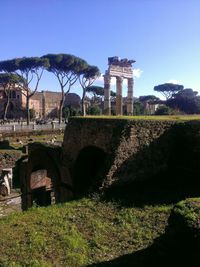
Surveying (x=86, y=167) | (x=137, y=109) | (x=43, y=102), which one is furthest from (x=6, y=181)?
(x=43, y=102)

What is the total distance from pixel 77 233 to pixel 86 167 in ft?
15.7

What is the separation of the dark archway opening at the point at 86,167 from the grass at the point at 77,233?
3.10m

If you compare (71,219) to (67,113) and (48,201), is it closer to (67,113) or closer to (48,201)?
(48,201)

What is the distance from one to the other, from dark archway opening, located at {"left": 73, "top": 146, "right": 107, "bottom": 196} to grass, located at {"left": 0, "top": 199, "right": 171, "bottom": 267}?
10.2ft

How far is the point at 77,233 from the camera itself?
6.36m

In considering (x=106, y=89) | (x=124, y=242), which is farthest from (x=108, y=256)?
(x=106, y=89)

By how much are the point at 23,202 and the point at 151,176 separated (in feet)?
15.4

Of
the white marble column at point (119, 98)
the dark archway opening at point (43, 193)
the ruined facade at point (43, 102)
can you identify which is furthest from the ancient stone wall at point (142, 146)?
the ruined facade at point (43, 102)

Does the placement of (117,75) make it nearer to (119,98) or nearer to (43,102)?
(119,98)

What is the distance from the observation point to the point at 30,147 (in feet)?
40.3

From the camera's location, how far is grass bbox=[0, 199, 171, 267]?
568 cm

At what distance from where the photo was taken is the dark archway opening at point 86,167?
1080cm

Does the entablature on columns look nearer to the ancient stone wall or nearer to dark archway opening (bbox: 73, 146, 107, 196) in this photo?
dark archway opening (bbox: 73, 146, 107, 196)

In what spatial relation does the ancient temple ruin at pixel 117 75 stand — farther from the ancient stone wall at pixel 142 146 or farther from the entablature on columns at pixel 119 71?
the ancient stone wall at pixel 142 146
